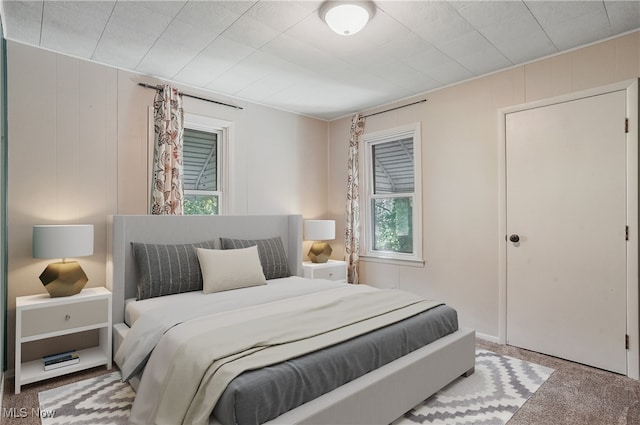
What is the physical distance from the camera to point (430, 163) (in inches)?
150

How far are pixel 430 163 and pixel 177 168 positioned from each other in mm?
2554

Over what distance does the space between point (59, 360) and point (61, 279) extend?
0.59 m

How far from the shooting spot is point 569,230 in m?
2.88

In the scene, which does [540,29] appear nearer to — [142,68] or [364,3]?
[364,3]

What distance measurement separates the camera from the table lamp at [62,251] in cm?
250

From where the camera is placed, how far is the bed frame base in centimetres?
160

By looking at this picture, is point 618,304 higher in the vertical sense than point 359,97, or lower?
lower

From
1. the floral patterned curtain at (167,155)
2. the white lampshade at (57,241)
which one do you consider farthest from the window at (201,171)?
the white lampshade at (57,241)


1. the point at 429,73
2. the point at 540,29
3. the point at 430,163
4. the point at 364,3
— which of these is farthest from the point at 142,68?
the point at 540,29

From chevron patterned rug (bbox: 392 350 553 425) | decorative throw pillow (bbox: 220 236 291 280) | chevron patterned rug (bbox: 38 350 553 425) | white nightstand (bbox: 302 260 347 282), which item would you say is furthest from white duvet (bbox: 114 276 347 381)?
chevron patterned rug (bbox: 392 350 553 425)

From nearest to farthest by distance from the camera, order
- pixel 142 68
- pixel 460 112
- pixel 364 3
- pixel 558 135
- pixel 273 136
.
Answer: pixel 364 3 < pixel 558 135 < pixel 142 68 < pixel 460 112 < pixel 273 136

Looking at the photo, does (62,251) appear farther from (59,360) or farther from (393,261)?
(393,261)

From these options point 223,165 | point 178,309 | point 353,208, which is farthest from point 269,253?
point 353,208

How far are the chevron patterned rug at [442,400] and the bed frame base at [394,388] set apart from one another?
0.09 metres
